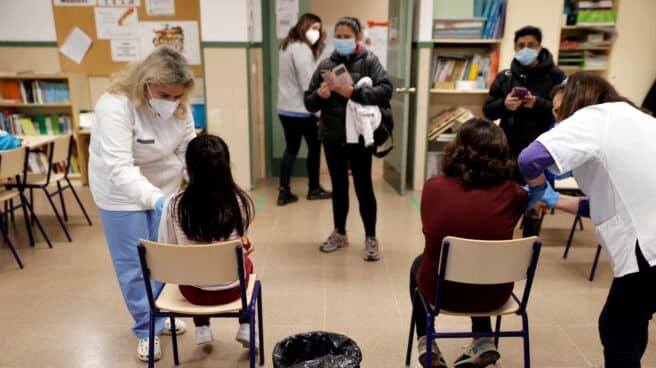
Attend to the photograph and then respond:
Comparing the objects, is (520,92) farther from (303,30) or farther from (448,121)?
→ (303,30)

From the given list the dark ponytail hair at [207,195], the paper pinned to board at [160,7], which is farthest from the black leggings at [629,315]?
the paper pinned to board at [160,7]

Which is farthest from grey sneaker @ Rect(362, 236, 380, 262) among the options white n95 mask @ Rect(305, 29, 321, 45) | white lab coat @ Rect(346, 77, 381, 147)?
white n95 mask @ Rect(305, 29, 321, 45)

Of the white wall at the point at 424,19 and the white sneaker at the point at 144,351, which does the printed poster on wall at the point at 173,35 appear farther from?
the white sneaker at the point at 144,351

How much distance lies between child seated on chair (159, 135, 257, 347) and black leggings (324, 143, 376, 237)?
129cm

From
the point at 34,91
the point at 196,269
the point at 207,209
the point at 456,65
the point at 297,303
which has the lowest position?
the point at 297,303

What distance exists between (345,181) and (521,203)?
1582 mm

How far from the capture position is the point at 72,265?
3184 mm

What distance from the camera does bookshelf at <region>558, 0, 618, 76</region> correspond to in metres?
4.50

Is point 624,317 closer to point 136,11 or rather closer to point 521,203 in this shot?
point 521,203

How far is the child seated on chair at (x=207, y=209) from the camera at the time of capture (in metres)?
1.80

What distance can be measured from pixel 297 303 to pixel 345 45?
4.94 ft

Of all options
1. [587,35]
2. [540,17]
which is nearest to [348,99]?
[540,17]

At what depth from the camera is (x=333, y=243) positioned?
3.41 m

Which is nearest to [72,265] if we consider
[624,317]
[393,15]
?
[624,317]
